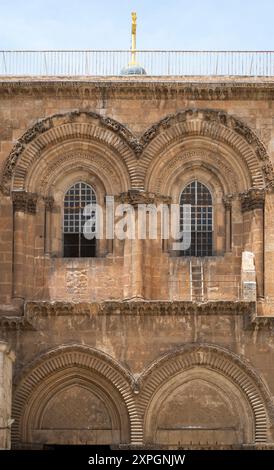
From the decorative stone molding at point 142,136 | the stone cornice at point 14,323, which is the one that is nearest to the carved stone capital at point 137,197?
the decorative stone molding at point 142,136

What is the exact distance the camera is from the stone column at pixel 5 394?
51.2 meters

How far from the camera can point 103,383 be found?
5400 cm

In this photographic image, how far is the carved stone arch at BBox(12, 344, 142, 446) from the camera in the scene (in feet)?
176

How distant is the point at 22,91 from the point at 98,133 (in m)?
2.65

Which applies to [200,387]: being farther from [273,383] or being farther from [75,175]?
[75,175]

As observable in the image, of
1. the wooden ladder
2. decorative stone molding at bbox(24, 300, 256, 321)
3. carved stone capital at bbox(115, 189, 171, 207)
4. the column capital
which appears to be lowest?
the column capital

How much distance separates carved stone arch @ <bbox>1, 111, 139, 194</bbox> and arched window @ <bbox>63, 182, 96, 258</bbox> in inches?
59.0

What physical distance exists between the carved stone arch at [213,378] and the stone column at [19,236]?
15.2 ft

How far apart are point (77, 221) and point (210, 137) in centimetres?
479

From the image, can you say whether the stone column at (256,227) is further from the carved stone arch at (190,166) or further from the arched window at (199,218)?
the arched window at (199,218)

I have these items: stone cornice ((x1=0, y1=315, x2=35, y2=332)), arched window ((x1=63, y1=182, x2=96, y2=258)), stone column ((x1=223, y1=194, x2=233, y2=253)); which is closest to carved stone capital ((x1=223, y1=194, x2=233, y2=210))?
stone column ((x1=223, y1=194, x2=233, y2=253))

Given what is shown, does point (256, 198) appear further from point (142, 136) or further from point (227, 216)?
point (142, 136)

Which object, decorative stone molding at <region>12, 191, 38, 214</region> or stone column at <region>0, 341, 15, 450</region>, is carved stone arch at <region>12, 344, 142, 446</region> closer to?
stone column at <region>0, 341, 15, 450</region>
